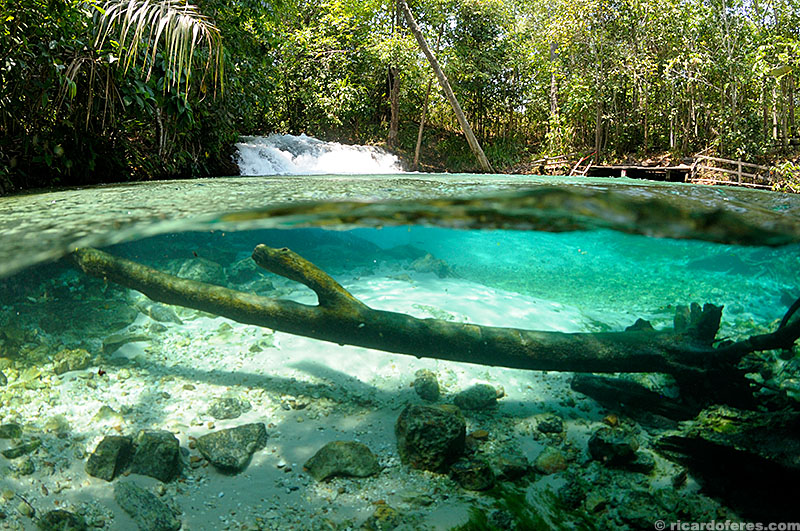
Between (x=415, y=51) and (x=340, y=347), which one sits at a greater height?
(x=415, y=51)

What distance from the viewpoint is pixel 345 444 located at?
9.09ft

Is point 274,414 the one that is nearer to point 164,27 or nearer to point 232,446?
point 232,446

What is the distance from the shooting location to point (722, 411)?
3375 mm

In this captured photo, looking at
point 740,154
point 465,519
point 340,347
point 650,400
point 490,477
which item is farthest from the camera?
point 740,154

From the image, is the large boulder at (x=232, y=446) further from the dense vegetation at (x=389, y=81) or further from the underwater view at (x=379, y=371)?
the dense vegetation at (x=389, y=81)

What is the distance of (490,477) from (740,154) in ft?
69.5

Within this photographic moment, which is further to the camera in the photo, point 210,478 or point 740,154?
point 740,154

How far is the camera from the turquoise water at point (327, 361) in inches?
100

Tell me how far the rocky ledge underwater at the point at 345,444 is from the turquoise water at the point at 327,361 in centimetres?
2

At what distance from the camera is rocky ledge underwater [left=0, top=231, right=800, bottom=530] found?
2467mm

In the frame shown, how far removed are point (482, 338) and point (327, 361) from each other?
1275 millimetres

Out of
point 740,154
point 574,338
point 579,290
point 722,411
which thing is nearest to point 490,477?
point 574,338

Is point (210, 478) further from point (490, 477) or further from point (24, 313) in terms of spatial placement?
point (24, 313)

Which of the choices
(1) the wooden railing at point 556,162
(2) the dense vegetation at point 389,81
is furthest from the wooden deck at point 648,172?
(2) the dense vegetation at point 389,81
